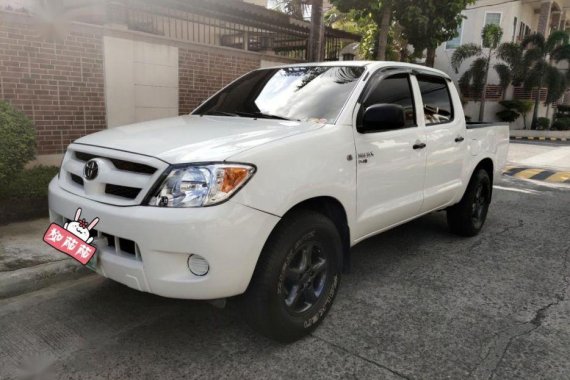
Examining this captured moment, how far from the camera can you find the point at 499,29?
21531mm

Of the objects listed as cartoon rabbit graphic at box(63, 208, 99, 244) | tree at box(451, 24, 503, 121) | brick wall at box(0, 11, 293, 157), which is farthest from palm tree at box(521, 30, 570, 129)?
cartoon rabbit graphic at box(63, 208, 99, 244)

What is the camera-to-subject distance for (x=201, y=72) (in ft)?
26.9

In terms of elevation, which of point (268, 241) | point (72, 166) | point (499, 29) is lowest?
point (268, 241)

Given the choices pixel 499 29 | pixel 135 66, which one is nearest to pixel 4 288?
pixel 135 66

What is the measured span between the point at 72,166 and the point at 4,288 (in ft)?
3.99

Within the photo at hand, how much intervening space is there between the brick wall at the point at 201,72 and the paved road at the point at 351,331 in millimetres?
4783

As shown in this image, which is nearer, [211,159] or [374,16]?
[211,159]

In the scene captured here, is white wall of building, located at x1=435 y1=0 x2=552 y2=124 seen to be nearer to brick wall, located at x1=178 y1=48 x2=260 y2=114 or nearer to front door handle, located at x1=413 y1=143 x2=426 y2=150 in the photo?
brick wall, located at x1=178 y1=48 x2=260 y2=114

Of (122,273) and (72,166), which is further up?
(72,166)

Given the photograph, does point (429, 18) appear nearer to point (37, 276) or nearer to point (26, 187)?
point (26, 187)

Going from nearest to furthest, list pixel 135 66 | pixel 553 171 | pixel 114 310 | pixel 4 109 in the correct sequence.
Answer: pixel 114 310 → pixel 4 109 → pixel 135 66 → pixel 553 171

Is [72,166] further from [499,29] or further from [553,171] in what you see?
[499,29]

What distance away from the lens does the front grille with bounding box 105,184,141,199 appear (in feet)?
8.43

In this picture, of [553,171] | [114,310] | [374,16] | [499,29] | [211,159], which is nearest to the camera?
[211,159]
